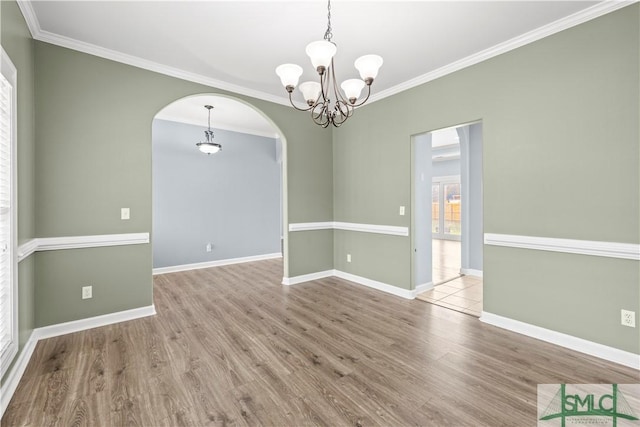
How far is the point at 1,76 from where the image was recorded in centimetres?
184

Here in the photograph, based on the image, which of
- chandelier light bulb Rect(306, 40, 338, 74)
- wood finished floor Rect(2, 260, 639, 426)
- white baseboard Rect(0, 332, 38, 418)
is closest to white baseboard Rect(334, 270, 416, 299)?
wood finished floor Rect(2, 260, 639, 426)

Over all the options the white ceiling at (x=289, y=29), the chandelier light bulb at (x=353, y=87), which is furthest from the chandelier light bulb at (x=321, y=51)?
the white ceiling at (x=289, y=29)

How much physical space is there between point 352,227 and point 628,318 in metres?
3.14

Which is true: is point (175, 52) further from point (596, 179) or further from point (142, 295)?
point (596, 179)

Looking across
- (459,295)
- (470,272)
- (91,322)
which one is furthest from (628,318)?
(91,322)

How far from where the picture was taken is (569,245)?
256cm

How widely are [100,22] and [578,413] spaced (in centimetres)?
469

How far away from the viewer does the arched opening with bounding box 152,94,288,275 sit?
534 cm

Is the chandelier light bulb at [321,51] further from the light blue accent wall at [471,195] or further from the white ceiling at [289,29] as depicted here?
the light blue accent wall at [471,195]

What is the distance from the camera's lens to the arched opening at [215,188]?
5344 mm

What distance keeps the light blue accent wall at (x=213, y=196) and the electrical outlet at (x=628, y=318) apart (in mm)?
5701

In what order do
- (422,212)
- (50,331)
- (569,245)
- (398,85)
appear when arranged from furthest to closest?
1. (422,212)
2. (398,85)
3. (50,331)
4. (569,245)

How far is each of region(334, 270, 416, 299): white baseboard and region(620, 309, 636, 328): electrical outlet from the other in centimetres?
199

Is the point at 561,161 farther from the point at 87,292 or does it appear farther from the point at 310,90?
the point at 87,292
